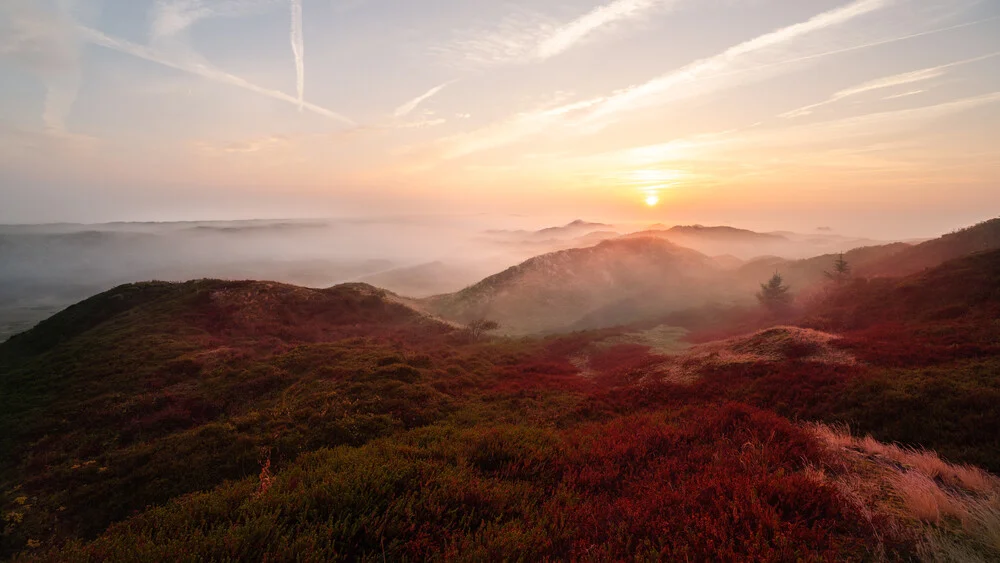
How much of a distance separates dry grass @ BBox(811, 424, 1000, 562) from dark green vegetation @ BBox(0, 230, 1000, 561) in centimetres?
41

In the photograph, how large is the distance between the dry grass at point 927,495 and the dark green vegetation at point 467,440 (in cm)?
41

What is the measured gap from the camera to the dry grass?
16.0ft

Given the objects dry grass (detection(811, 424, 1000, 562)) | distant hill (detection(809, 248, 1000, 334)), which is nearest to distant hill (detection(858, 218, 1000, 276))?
distant hill (detection(809, 248, 1000, 334))

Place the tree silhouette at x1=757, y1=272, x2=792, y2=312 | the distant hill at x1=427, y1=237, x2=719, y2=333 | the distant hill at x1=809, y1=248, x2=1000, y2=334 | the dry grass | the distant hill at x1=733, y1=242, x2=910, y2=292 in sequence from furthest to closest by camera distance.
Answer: the distant hill at x1=427, y1=237, x2=719, y2=333 → the distant hill at x1=733, y1=242, x2=910, y2=292 → the tree silhouette at x1=757, y1=272, x2=792, y2=312 → the distant hill at x1=809, y1=248, x2=1000, y2=334 → the dry grass

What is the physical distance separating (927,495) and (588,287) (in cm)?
9235

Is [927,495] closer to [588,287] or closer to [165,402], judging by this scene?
[165,402]

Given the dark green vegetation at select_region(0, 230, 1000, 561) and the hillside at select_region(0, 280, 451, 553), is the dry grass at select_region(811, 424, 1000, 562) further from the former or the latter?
the hillside at select_region(0, 280, 451, 553)

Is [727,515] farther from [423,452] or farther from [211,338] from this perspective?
[211,338]

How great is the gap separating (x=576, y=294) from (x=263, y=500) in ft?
295

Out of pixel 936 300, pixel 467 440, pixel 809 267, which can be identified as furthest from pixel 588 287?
pixel 467 440

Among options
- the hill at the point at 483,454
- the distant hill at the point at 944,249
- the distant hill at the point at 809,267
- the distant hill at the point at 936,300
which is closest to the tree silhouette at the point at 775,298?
the distant hill at the point at 944,249

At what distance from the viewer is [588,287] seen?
318 ft

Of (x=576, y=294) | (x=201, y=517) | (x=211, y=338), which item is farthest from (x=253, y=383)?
(x=576, y=294)

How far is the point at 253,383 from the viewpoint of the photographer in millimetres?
21703
